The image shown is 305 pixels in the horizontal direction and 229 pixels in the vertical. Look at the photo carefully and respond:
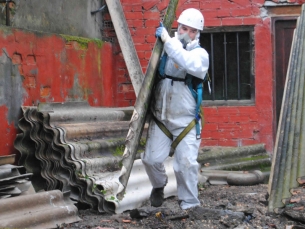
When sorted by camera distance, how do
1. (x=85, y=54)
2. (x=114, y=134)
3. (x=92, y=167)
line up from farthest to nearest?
(x=85, y=54) < (x=114, y=134) < (x=92, y=167)

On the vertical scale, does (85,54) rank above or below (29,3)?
below

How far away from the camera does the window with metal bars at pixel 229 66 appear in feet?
30.5

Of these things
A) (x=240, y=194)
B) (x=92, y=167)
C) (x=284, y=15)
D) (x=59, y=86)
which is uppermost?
(x=284, y=15)

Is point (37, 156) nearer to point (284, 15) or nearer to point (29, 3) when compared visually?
point (29, 3)

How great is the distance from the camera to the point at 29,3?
710 cm

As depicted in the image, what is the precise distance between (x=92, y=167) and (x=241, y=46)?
3916 millimetres

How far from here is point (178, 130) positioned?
18.9 feet

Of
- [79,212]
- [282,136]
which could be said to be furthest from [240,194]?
[79,212]

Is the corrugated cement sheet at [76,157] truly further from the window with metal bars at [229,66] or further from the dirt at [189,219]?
the window with metal bars at [229,66]

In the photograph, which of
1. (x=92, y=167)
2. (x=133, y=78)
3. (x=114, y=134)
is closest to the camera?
(x=92, y=167)

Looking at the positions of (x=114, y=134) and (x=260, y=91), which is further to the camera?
(x=260, y=91)

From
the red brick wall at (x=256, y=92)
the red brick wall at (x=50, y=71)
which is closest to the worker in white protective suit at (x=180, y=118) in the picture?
the red brick wall at (x=50, y=71)

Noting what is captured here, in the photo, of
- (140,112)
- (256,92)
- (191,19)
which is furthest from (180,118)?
(256,92)

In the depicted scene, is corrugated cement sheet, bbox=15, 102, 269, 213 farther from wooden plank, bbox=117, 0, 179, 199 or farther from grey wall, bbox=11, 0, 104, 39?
grey wall, bbox=11, 0, 104, 39
